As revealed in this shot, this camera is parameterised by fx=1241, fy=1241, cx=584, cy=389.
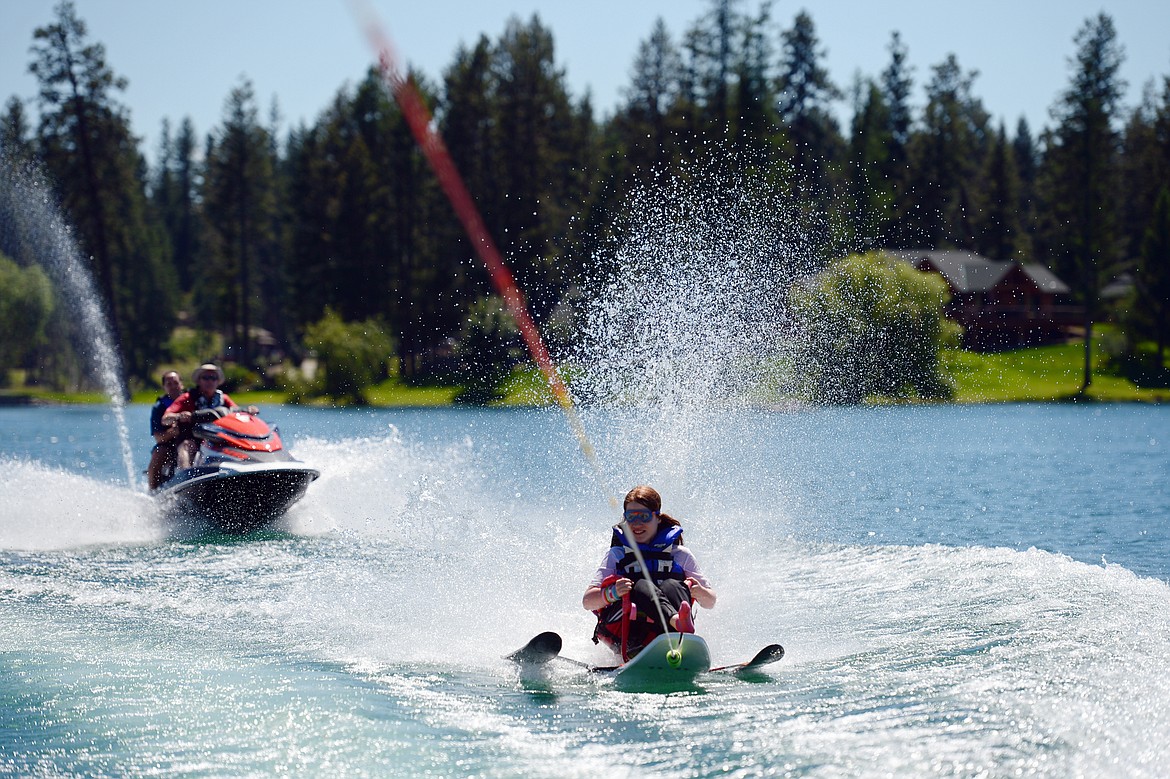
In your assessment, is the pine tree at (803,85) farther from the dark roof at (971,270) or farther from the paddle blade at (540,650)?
the paddle blade at (540,650)

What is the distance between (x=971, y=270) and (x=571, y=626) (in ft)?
190

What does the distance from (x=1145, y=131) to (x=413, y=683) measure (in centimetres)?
7416

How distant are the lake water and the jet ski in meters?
0.41

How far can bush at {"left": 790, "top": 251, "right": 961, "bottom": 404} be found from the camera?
33.5 m

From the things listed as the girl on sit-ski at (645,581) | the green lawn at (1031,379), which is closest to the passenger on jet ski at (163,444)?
the girl on sit-ski at (645,581)

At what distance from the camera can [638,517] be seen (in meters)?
8.45

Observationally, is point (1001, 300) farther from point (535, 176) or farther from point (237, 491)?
point (237, 491)

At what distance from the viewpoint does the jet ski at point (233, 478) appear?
48.5 ft

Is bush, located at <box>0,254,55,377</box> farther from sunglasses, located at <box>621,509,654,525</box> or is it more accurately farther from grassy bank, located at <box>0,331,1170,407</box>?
sunglasses, located at <box>621,509,654,525</box>

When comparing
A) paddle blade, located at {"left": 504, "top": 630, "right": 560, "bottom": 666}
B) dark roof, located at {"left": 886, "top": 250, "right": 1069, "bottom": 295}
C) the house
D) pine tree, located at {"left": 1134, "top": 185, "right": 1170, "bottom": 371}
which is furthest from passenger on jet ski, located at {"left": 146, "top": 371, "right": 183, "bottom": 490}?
pine tree, located at {"left": 1134, "top": 185, "right": 1170, "bottom": 371}

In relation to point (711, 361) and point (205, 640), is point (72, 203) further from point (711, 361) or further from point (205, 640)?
point (205, 640)

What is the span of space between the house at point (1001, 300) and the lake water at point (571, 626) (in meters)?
40.0

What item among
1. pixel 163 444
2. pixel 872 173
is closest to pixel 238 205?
pixel 872 173

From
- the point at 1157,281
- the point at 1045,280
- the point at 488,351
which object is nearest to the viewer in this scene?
the point at 488,351
